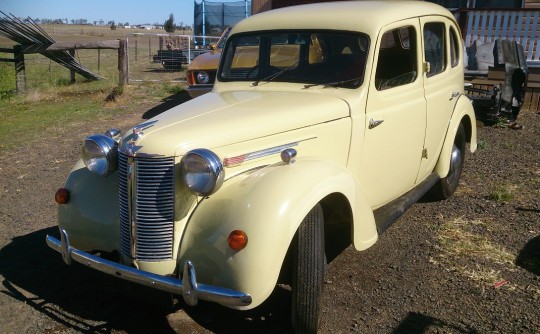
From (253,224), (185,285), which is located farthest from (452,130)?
(185,285)

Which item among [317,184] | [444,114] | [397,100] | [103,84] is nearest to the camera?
[317,184]

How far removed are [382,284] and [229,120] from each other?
152 cm

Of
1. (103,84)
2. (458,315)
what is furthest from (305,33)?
(103,84)

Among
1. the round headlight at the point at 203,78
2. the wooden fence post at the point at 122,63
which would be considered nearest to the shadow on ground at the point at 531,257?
the round headlight at the point at 203,78

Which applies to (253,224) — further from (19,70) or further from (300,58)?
(19,70)

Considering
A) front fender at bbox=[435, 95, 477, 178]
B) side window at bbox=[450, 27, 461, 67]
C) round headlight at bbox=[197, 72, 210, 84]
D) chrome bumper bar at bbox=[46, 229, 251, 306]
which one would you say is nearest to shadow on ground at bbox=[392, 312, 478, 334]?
chrome bumper bar at bbox=[46, 229, 251, 306]

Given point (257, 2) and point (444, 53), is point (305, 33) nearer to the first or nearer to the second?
point (444, 53)

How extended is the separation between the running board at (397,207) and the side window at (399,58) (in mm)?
886

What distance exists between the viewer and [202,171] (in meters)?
2.56

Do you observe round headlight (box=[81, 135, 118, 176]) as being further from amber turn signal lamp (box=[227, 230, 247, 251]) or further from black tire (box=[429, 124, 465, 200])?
black tire (box=[429, 124, 465, 200])

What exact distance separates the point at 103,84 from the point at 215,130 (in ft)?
A: 36.3

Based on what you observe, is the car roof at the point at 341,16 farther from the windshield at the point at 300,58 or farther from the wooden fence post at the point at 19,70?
the wooden fence post at the point at 19,70

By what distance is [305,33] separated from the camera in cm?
379

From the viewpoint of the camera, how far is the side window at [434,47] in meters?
4.21
